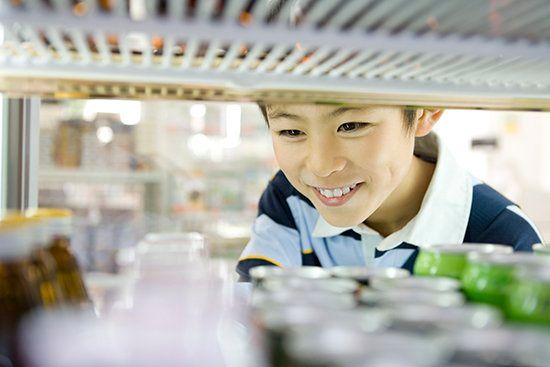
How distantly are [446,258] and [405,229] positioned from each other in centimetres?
69

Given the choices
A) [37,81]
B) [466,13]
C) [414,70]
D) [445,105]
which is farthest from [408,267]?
[37,81]

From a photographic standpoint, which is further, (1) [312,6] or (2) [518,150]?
(2) [518,150]

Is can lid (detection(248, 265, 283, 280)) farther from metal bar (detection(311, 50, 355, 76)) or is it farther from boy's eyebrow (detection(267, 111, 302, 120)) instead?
boy's eyebrow (detection(267, 111, 302, 120))

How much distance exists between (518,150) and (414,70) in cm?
411

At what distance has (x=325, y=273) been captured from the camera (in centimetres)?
90

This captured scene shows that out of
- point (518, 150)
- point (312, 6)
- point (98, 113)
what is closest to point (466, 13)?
point (312, 6)

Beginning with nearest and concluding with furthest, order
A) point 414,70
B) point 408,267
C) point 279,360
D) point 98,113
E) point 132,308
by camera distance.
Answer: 1. point 279,360
2. point 132,308
3. point 414,70
4. point 408,267
5. point 98,113

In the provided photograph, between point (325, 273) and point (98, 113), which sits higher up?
point (98, 113)

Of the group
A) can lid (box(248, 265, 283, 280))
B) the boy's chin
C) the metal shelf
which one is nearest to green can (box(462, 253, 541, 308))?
can lid (box(248, 265, 283, 280))

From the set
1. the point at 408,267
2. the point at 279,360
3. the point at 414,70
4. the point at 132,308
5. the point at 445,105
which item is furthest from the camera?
the point at 408,267

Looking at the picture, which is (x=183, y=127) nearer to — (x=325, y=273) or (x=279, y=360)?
(x=325, y=273)

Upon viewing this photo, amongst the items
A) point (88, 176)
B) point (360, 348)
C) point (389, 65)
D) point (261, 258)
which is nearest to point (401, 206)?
point (261, 258)

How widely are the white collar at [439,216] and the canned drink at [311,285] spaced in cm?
79

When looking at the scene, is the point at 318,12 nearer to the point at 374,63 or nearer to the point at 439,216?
the point at 374,63
